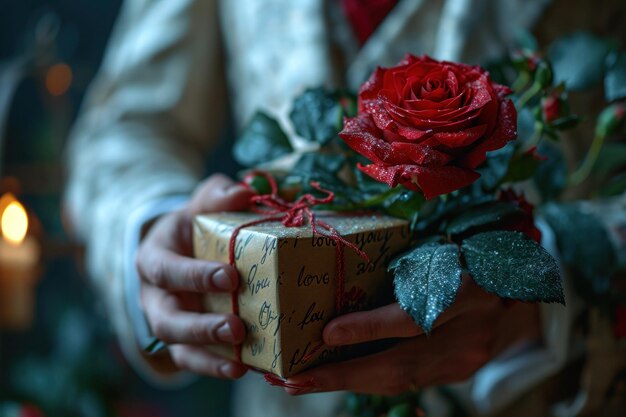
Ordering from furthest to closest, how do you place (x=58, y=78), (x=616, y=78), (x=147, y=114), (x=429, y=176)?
(x=58, y=78), (x=147, y=114), (x=616, y=78), (x=429, y=176)

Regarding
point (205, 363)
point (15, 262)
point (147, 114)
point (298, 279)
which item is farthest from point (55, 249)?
point (298, 279)

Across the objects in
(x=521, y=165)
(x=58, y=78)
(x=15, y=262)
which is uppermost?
(x=521, y=165)

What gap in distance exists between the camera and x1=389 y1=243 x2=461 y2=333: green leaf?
291 millimetres

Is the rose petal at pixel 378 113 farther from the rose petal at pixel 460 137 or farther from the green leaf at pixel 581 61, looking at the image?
the green leaf at pixel 581 61

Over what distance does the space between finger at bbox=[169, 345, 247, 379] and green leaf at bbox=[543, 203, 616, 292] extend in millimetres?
226

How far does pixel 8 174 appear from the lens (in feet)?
2.95

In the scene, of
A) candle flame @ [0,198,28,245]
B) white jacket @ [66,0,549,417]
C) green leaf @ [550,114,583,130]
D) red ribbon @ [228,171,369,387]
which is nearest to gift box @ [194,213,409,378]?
red ribbon @ [228,171,369,387]

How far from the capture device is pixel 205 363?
41 cm

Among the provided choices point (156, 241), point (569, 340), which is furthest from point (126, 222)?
point (569, 340)

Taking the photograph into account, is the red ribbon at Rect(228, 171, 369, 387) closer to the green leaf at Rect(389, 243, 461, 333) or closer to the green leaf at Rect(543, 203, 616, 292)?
→ the green leaf at Rect(389, 243, 461, 333)

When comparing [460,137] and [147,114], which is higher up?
[460,137]

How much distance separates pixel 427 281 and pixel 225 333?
12cm

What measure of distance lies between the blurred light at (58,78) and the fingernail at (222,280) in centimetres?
70

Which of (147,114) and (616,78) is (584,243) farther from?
(147,114)
